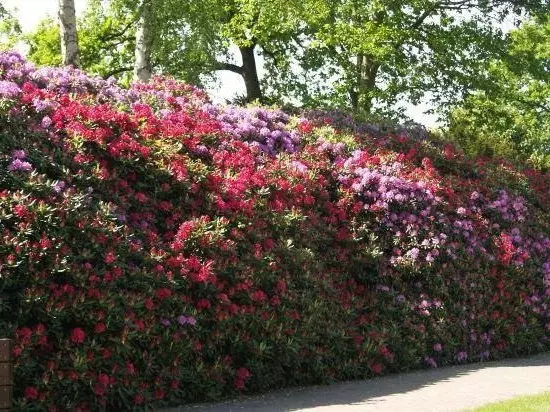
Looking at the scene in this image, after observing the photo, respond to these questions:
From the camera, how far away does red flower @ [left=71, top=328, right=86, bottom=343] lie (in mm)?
6430

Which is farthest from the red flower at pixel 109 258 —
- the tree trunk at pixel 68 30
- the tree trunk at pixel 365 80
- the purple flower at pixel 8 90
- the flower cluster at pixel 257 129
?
the tree trunk at pixel 365 80

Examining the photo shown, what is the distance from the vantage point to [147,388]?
6867mm

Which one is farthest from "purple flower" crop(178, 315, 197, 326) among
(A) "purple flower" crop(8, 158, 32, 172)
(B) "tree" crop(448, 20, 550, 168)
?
(B) "tree" crop(448, 20, 550, 168)

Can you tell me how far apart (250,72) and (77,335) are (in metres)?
24.2

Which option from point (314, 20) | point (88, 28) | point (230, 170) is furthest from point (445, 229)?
point (88, 28)

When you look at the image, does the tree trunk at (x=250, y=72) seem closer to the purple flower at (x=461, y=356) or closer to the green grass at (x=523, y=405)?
the purple flower at (x=461, y=356)

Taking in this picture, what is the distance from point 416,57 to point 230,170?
15769 mm

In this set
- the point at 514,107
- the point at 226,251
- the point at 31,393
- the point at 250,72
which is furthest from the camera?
Answer: the point at 514,107

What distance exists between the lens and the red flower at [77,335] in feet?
21.1

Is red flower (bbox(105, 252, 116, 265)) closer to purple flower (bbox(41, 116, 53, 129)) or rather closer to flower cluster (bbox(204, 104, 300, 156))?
purple flower (bbox(41, 116, 53, 129))

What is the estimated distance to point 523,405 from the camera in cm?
703

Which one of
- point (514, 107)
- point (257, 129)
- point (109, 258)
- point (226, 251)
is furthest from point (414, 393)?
point (514, 107)

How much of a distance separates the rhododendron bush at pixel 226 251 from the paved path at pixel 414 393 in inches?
10.4

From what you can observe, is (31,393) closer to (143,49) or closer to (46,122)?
(46,122)
